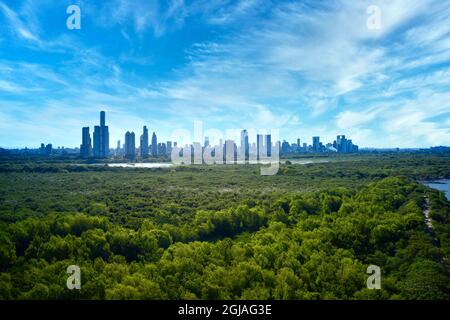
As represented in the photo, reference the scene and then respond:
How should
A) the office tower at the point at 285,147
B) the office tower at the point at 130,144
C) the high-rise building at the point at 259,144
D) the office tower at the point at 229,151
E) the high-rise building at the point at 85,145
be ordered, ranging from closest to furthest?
the high-rise building at the point at 259,144, the office tower at the point at 229,151, the high-rise building at the point at 85,145, the office tower at the point at 130,144, the office tower at the point at 285,147

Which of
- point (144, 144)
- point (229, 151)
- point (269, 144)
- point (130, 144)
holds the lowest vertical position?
point (229, 151)

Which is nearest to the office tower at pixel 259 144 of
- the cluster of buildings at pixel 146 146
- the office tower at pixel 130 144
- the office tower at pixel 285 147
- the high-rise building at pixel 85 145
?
the cluster of buildings at pixel 146 146

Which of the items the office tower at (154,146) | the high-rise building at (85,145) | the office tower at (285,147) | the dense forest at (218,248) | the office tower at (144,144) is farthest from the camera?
the office tower at (285,147)

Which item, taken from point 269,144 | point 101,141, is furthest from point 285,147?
point 101,141

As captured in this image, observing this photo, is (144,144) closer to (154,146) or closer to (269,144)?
(154,146)

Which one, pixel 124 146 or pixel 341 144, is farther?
pixel 341 144

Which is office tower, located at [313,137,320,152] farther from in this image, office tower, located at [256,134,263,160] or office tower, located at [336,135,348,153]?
office tower, located at [256,134,263,160]

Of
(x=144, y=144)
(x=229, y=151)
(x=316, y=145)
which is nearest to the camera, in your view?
(x=229, y=151)

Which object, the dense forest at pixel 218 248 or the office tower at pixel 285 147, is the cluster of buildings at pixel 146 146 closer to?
the office tower at pixel 285 147
